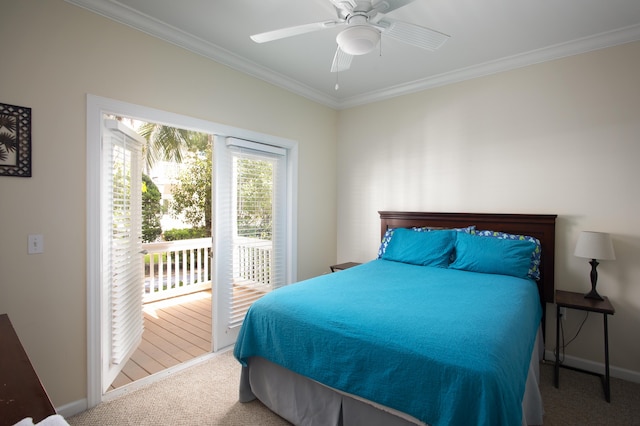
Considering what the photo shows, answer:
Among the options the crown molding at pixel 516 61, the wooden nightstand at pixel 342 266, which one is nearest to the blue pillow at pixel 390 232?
the wooden nightstand at pixel 342 266

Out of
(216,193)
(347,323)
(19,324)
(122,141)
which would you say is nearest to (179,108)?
(122,141)

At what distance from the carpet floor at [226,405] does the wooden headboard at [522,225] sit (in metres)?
0.71

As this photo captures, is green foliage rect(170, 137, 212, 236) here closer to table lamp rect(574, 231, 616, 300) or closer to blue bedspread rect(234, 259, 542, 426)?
blue bedspread rect(234, 259, 542, 426)

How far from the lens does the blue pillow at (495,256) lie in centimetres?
261

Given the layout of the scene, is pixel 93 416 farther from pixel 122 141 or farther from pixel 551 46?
pixel 551 46

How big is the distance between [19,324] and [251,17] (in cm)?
251

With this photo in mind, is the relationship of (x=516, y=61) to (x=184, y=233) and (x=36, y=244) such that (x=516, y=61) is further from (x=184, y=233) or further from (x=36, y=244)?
(x=184, y=233)

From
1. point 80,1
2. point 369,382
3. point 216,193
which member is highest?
point 80,1

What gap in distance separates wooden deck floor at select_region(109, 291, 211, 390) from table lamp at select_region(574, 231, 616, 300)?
3343mm

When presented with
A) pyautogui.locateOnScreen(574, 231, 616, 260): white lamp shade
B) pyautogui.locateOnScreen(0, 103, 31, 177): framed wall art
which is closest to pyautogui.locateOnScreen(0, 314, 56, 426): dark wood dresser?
pyautogui.locateOnScreen(0, 103, 31, 177): framed wall art

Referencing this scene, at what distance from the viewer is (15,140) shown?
6.14 feet

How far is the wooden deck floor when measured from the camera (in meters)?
2.75

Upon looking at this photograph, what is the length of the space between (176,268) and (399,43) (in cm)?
419

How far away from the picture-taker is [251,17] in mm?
2350
